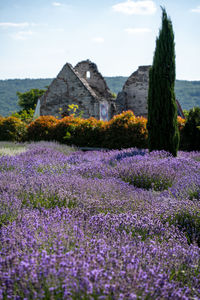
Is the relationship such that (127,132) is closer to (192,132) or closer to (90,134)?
(90,134)

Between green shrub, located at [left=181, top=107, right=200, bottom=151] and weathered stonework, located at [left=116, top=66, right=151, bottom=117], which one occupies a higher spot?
weathered stonework, located at [left=116, top=66, right=151, bottom=117]

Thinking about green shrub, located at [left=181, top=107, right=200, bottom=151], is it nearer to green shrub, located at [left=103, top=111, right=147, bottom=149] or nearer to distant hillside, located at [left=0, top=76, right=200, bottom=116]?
green shrub, located at [left=103, top=111, right=147, bottom=149]

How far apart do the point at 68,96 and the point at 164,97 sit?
12.7 metres

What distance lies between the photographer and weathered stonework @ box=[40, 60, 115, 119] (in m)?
19.4

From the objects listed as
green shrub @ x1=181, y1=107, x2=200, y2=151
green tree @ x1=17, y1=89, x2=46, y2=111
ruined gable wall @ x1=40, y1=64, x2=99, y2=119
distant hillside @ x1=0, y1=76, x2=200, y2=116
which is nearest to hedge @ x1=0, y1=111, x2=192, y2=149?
green shrub @ x1=181, y1=107, x2=200, y2=151

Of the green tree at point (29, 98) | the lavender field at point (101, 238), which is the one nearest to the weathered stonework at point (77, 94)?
the lavender field at point (101, 238)

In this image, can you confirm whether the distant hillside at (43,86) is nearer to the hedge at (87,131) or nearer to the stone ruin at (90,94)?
the stone ruin at (90,94)

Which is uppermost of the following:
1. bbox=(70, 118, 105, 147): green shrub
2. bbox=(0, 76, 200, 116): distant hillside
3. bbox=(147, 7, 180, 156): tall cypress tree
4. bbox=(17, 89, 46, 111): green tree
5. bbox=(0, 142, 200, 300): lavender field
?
bbox=(0, 76, 200, 116): distant hillside

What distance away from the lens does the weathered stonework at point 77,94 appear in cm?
1941

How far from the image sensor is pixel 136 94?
23234 mm

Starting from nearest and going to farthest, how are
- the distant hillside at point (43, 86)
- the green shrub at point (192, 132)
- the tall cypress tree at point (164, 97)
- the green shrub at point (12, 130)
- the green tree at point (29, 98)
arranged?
the tall cypress tree at point (164, 97) < the green shrub at point (192, 132) < the green shrub at point (12, 130) < the green tree at point (29, 98) < the distant hillside at point (43, 86)

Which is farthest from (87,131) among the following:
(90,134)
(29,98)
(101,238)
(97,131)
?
(29,98)

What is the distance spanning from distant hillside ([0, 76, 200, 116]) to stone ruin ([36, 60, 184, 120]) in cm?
5580

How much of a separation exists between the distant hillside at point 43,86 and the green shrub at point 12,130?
222ft
